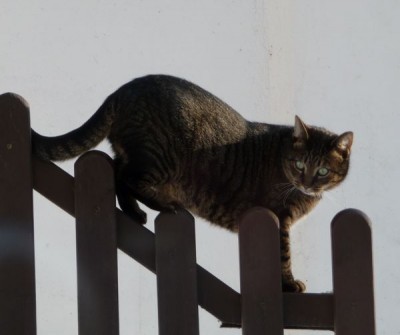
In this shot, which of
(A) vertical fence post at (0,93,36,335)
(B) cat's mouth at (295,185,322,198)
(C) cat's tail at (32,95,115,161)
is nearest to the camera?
(A) vertical fence post at (0,93,36,335)

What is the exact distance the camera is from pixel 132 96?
7.85ft

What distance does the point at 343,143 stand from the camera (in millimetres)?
2555

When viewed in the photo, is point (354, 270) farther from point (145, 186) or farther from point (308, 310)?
point (145, 186)

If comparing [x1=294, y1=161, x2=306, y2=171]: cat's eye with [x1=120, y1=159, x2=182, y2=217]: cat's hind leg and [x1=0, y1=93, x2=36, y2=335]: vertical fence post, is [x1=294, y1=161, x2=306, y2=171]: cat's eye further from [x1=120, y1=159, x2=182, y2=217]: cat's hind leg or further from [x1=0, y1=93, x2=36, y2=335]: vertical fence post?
[x1=0, y1=93, x2=36, y2=335]: vertical fence post

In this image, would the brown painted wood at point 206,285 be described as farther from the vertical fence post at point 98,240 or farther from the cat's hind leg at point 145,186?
the cat's hind leg at point 145,186

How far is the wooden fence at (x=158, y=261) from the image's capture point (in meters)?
1.92

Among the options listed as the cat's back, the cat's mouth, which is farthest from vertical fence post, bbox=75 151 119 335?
the cat's mouth

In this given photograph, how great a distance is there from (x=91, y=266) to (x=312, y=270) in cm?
163

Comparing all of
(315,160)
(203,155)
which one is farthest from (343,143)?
(203,155)

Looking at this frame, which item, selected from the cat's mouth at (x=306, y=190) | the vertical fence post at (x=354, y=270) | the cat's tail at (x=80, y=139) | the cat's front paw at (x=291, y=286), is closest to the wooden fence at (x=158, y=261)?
the vertical fence post at (x=354, y=270)

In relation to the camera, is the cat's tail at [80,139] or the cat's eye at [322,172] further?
the cat's eye at [322,172]

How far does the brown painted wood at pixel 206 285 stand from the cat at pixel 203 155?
0.46 ft

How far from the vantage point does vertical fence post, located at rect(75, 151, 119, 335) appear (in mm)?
2008

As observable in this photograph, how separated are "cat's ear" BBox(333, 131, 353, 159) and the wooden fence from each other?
0.65 metres
